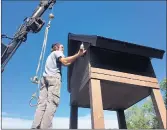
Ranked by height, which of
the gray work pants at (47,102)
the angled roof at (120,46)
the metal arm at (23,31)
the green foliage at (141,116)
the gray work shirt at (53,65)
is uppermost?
the green foliage at (141,116)

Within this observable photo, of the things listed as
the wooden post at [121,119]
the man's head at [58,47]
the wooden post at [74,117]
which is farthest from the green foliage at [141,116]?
the man's head at [58,47]

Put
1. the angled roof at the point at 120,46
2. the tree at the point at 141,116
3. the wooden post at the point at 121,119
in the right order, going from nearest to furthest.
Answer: the angled roof at the point at 120,46 → the wooden post at the point at 121,119 → the tree at the point at 141,116

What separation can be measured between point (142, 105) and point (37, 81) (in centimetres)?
3106

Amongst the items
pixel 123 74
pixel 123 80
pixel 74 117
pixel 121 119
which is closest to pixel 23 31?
pixel 74 117

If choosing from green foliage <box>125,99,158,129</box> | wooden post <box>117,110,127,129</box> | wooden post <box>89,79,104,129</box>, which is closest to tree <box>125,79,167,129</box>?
green foliage <box>125,99,158,129</box>

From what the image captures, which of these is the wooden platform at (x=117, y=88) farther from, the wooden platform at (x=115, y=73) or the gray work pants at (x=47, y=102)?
the gray work pants at (x=47, y=102)

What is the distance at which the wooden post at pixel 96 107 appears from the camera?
5.05m

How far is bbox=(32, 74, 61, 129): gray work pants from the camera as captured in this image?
11.3 ft

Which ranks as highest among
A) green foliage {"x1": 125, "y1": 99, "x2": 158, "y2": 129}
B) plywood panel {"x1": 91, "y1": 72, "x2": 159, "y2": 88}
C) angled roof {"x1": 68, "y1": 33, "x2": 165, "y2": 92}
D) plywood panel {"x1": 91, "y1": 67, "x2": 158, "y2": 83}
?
green foliage {"x1": 125, "y1": 99, "x2": 158, "y2": 129}

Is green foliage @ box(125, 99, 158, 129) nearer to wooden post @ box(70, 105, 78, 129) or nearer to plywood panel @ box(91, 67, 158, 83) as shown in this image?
wooden post @ box(70, 105, 78, 129)

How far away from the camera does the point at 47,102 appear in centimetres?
A: 373

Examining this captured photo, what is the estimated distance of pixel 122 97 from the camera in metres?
8.23

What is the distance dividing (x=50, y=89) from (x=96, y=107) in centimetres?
182

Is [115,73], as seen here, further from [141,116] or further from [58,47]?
[141,116]
